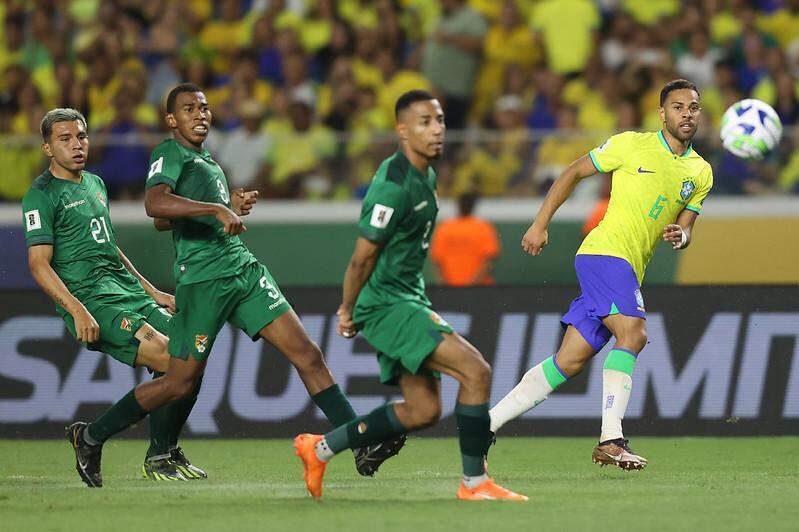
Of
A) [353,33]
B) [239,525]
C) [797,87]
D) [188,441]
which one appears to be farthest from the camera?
[353,33]

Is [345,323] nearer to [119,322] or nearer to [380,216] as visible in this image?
[380,216]

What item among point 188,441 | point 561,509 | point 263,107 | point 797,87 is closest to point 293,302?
point 188,441

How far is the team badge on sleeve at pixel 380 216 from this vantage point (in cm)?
670

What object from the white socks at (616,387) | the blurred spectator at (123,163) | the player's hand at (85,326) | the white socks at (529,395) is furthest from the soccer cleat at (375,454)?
the blurred spectator at (123,163)

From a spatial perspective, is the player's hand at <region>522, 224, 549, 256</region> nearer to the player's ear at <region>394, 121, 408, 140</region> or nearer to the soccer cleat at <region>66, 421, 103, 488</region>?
the player's ear at <region>394, 121, 408, 140</region>

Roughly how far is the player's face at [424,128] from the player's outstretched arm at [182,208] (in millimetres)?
1042

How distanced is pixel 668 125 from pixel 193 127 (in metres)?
2.77

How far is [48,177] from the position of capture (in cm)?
829

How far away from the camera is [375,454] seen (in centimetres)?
761

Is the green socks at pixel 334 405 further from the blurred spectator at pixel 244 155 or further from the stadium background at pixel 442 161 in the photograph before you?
the blurred spectator at pixel 244 155

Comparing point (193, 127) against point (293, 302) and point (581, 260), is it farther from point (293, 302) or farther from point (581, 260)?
point (293, 302)

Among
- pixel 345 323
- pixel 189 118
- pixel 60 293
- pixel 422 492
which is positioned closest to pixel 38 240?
pixel 60 293

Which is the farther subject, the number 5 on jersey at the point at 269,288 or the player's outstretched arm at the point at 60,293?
the number 5 on jersey at the point at 269,288

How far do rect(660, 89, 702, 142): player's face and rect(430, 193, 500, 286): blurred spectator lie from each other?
453 cm
